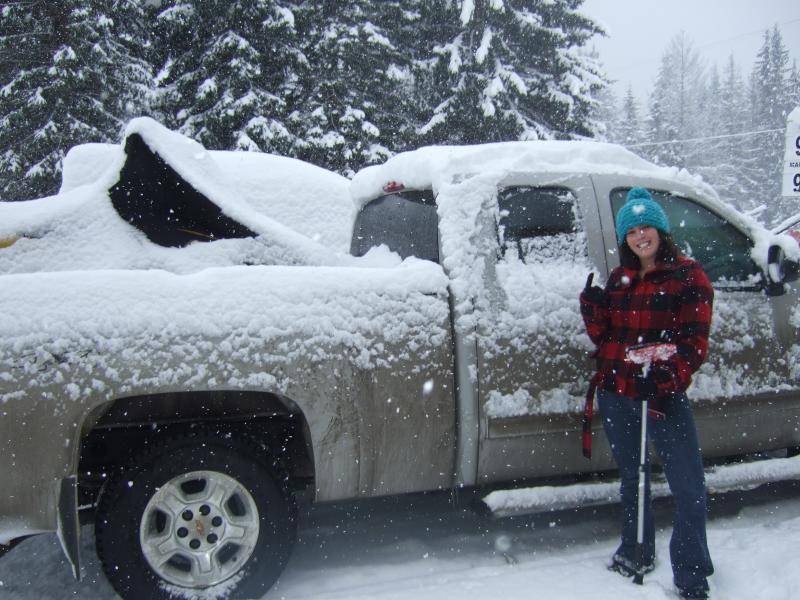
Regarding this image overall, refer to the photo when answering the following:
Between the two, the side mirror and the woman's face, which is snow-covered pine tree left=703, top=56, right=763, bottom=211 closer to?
the side mirror

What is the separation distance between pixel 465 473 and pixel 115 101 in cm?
1581

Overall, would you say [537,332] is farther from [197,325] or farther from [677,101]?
[677,101]

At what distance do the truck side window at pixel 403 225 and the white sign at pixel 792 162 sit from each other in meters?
6.93

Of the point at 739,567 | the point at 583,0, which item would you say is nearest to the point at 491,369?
the point at 739,567

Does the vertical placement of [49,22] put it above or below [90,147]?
above

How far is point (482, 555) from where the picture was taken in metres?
3.28

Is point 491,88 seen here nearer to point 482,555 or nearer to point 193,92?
point 193,92

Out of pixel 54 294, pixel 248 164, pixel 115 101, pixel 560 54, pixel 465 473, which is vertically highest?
pixel 560 54

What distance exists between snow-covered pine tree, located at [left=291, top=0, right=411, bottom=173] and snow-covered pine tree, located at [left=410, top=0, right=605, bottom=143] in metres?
1.11

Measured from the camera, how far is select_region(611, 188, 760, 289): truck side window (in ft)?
11.6

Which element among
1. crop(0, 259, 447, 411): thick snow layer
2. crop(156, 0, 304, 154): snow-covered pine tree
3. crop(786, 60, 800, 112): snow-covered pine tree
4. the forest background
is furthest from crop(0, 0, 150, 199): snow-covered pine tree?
crop(786, 60, 800, 112): snow-covered pine tree

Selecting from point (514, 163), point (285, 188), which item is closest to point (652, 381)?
point (514, 163)

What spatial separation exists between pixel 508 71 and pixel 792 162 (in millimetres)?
9402

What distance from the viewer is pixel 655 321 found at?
269 cm
